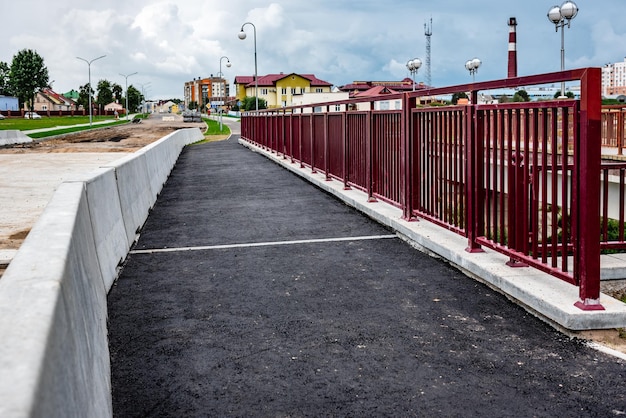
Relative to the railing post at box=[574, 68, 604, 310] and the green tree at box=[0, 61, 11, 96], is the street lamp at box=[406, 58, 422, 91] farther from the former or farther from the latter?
the green tree at box=[0, 61, 11, 96]

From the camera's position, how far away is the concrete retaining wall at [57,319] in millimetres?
1935

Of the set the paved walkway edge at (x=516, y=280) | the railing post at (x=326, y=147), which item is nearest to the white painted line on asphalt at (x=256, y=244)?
the paved walkway edge at (x=516, y=280)

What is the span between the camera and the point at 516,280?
19.5 ft

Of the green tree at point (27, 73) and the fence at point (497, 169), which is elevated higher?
the green tree at point (27, 73)

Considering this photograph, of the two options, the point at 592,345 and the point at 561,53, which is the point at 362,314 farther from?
the point at 561,53

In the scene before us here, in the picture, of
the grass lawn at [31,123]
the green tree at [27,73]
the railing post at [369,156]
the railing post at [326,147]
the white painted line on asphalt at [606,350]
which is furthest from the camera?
the green tree at [27,73]

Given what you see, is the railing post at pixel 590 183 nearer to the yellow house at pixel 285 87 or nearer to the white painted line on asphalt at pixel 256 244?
the white painted line on asphalt at pixel 256 244

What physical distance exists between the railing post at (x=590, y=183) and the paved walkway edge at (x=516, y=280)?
0.40 feet

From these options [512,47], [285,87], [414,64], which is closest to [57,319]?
[414,64]

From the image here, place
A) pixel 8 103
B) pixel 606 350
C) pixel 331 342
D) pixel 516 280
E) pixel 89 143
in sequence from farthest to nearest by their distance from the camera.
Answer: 1. pixel 8 103
2. pixel 89 143
3. pixel 516 280
4. pixel 331 342
5. pixel 606 350

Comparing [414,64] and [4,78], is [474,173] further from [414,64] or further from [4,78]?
[4,78]

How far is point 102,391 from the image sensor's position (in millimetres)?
3508

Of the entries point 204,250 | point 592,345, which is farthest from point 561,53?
point 592,345

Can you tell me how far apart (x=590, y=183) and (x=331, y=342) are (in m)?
2.05
